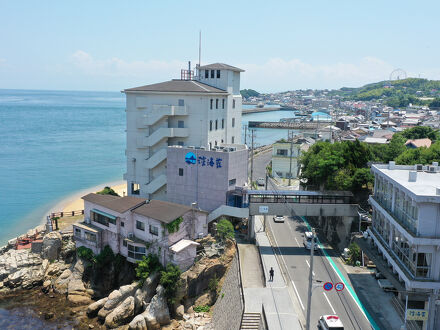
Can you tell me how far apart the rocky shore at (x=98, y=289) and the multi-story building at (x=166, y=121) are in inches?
400

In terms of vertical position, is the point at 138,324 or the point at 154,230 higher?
the point at 154,230

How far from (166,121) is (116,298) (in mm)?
19700

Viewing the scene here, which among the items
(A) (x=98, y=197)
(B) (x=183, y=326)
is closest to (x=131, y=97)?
(A) (x=98, y=197)

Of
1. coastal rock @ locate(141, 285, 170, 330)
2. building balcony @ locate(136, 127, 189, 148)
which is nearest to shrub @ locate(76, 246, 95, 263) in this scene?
coastal rock @ locate(141, 285, 170, 330)

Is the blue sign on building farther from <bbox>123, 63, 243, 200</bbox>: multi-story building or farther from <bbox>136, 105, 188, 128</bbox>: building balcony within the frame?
<bbox>136, 105, 188, 128</bbox>: building balcony

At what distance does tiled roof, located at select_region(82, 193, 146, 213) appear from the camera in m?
36.0

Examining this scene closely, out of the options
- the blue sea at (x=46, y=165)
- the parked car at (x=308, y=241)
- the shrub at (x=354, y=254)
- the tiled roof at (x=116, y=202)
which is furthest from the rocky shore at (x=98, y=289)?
the blue sea at (x=46, y=165)

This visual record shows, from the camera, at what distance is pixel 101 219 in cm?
3778

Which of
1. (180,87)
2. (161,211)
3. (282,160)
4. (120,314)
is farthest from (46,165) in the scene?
(120,314)

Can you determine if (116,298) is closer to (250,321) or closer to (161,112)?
(250,321)

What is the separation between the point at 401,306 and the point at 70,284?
25.3 metres

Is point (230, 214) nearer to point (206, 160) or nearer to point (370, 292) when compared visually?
point (206, 160)

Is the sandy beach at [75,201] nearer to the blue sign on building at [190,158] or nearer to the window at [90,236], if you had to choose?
the window at [90,236]

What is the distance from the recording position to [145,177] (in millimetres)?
46312
